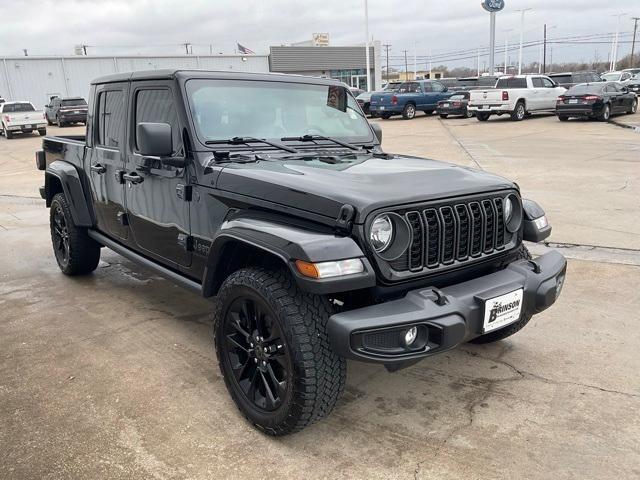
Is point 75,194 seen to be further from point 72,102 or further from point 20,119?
point 72,102

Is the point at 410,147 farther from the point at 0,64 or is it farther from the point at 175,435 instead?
the point at 0,64

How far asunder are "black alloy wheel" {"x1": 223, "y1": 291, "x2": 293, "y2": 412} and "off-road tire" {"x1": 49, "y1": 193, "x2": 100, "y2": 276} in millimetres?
2798

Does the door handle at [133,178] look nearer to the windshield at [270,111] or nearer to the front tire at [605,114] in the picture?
the windshield at [270,111]

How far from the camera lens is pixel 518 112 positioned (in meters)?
22.0

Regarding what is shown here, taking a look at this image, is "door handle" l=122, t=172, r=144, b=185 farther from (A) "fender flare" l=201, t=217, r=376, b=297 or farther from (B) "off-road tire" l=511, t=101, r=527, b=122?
(B) "off-road tire" l=511, t=101, r=527, b=122

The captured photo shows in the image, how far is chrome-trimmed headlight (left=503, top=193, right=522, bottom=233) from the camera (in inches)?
127

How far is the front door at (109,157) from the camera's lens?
4.33 m

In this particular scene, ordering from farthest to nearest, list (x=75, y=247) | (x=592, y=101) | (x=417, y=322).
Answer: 1. (x=592, y=101)
2. (x=75, y=247)
3. (x=417, y=322)

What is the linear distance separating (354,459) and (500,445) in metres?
0.73

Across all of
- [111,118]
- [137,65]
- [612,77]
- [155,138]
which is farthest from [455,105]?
[137,65]

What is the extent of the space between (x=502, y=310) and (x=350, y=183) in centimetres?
97

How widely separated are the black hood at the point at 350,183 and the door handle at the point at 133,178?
3.29ft

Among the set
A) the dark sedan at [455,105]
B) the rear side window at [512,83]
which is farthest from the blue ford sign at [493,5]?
the rear side window at [512,83]

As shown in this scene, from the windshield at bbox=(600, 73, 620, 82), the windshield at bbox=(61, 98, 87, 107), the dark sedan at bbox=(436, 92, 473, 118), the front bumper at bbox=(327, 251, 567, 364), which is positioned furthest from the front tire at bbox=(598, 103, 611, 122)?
the windshield at bbox=(61, 98, 87, 107)
